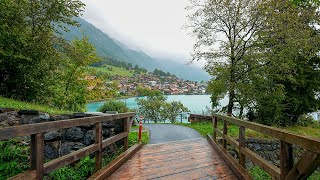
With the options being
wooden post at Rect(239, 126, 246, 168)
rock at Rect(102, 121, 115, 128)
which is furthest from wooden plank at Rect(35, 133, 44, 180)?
rock at Rect(102, 121, 115, 128)

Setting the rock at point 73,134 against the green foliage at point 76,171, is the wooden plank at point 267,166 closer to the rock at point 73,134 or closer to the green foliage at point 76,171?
the green foliage at point 76,171

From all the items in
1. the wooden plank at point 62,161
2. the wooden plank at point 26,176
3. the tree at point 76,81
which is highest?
the tree at point 76,81

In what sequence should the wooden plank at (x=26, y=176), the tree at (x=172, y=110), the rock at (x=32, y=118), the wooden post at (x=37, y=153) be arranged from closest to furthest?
the wooden plank at (x=26, y=176) → the wooden post at (x=37, y=153) → the rock at (x=32, y=118) → the tree at (x=172, y=110)

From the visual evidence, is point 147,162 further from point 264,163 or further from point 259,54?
point 259,54

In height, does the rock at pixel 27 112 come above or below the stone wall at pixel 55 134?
above

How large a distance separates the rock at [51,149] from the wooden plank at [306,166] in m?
6.81

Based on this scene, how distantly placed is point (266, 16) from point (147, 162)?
10.7 metres

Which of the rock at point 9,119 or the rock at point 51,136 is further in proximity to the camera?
the rock at point 51,136

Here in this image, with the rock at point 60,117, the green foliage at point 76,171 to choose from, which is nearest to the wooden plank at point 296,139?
the green foliage at point 76,171

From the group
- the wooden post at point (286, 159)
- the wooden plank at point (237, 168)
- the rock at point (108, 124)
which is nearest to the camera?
the wooden post at point (286, 159)

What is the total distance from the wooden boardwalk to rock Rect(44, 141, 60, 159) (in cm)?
261

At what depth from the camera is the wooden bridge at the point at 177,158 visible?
2.75m

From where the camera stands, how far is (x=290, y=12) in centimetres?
1456

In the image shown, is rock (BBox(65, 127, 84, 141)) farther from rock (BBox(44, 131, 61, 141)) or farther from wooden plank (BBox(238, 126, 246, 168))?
wooden plank (BBox(238, 126, 246, 168))
